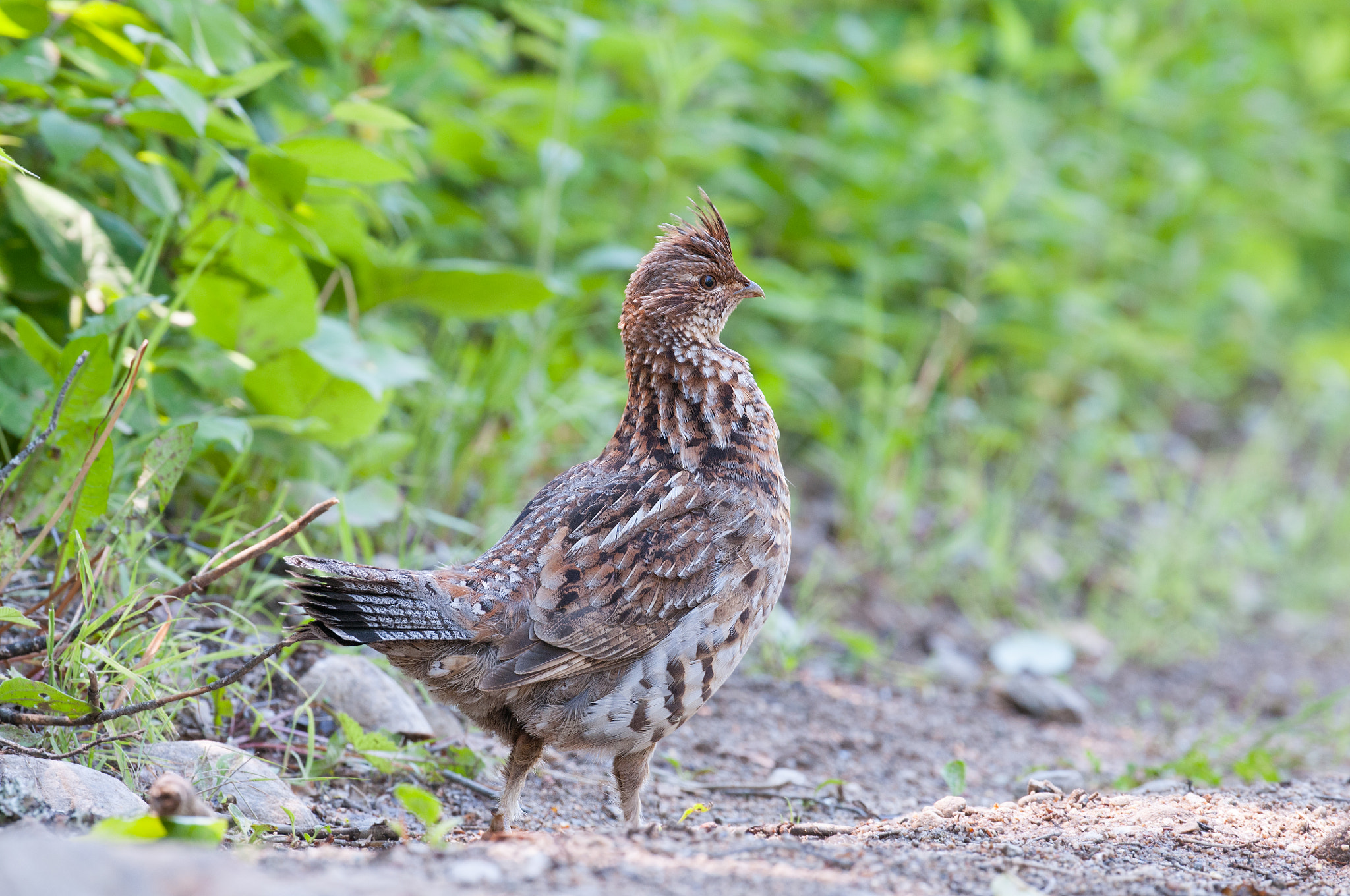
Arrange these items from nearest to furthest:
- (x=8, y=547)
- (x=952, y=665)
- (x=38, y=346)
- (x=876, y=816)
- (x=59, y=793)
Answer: (x=59, y=793), (x=8, y=547), (x=38, y=346), (x=876, y=816), (x=952, y=665)

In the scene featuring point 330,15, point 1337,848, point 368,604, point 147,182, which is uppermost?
point 330,15

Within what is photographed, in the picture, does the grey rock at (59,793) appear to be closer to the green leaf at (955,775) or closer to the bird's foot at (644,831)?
the bird's foot at (644,831)

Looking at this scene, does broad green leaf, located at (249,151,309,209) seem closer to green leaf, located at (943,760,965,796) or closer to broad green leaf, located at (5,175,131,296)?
broad green leaf, located at (5,175,131,296)

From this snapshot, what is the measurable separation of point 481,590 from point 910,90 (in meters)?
6.35

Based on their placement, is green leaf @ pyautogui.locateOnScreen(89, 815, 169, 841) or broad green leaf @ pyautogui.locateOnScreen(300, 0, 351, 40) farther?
broad green leaf @ pyautogui.locateOnScreen(300, 0, 351, 40)

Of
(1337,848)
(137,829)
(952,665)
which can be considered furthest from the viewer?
(952,665)

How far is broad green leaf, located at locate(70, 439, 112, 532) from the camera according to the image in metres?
3.14

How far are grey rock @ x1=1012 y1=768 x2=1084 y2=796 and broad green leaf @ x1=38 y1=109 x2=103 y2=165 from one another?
11.8ft

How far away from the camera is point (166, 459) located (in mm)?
3318

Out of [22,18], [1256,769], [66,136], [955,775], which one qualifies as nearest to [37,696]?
[66,136]

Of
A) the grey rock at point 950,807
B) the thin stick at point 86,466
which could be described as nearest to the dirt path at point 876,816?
the grey rock at point 950,807

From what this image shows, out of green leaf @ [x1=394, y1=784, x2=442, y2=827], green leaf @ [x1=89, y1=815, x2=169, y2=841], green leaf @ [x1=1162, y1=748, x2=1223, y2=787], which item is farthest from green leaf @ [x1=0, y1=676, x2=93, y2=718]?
green leaf @ [x1=1162, y1=748, x2=1223, y2=787]

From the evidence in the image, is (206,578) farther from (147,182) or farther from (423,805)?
(147,182)

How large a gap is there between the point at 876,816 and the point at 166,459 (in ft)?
7.64
